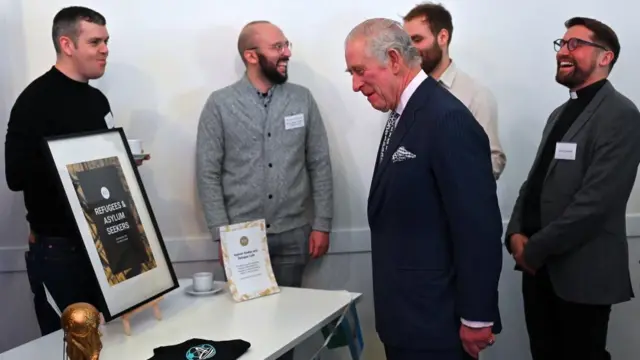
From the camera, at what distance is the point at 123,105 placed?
316 centimetres

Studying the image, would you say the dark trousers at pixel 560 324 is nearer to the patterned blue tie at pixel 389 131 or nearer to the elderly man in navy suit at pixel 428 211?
the elderly man in navy suit at pixel 428 211

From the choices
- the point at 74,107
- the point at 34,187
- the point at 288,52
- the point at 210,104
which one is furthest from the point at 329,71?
the point at 34,187

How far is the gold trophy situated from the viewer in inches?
48.4

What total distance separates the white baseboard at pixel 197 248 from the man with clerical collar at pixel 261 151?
0.93 ft

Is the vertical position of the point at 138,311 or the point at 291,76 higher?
the point at 291,76

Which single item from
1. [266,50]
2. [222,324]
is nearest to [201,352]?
[222,324]

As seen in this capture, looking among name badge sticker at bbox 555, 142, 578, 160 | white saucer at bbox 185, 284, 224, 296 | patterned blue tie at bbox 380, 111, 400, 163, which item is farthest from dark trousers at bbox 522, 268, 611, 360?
white saucer at bbox 185, 284, 224, 296

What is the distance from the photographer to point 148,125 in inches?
124

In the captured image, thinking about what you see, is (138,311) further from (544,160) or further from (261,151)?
(544,160)

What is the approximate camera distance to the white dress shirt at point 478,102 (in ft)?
9.29

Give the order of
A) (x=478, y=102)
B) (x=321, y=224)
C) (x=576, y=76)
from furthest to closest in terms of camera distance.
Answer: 1. (x=321, y=224)
2. (x=478, y=102)
3. (x=576, y=76)

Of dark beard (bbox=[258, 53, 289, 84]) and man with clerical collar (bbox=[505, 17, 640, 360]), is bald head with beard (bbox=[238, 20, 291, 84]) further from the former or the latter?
man with clerical collar (bbox=[505, 17, 640, 360])

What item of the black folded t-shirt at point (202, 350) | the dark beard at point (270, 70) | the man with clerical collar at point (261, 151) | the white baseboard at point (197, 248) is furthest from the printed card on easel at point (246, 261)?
the white baseboard at point (197, 248)

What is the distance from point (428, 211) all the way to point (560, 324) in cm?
112
